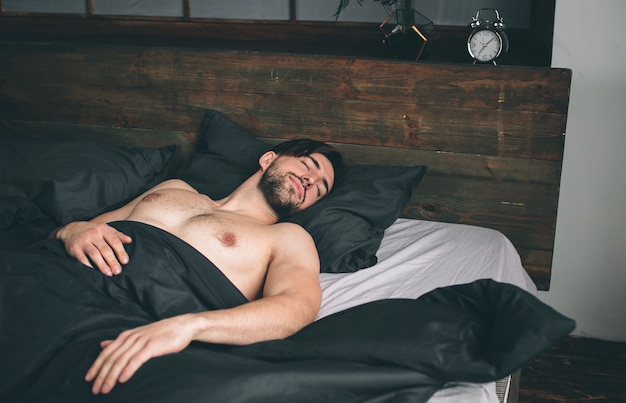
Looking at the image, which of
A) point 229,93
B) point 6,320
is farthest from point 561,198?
point 6,320

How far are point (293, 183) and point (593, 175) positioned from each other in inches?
44.2

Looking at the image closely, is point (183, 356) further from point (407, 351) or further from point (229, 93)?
point (229, 93)

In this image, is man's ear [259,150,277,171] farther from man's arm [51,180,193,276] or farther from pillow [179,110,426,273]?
man's arm [51,180,193,276]

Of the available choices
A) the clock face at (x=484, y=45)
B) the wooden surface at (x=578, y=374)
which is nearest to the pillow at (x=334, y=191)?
the clock face at (x=484, y=45)

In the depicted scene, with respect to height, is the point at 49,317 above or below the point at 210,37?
below

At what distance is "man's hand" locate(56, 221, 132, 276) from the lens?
158 cm

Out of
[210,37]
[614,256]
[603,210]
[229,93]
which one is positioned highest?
[210,37]

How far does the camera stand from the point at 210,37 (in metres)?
2.66

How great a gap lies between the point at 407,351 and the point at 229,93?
137 cm

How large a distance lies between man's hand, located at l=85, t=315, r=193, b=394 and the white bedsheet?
47cm

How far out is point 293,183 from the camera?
77.9 inches

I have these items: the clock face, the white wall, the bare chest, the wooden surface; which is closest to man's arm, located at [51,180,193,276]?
the bare chest

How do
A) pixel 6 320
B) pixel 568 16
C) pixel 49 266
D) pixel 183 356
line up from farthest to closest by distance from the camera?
pixel 568 16 → pixel 49 266 → pixel 6 320 → pixel 183 356

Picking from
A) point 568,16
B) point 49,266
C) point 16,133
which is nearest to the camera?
point 49,266
